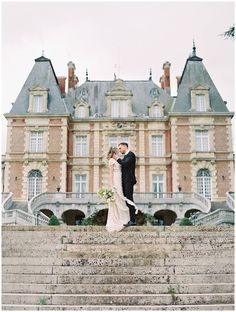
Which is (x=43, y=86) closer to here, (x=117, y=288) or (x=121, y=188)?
(x=121, y=188)

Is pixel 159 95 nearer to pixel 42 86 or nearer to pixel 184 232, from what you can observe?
pixel 42 86

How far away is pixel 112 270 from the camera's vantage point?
8.70 m

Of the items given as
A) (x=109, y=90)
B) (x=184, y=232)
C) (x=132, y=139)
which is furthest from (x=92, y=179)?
(x=184, y=232)

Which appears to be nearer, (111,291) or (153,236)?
(111,291)

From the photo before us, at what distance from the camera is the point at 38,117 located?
35.5 metres

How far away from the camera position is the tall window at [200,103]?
3578 cm

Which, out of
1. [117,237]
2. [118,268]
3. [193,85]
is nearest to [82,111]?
[193,85]

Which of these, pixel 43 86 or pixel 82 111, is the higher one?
pixel 43 86

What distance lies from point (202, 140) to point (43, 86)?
12.5 m

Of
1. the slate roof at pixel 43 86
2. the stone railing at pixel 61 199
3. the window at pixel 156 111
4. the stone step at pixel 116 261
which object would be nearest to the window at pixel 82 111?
the slate roof at pixel 43 86

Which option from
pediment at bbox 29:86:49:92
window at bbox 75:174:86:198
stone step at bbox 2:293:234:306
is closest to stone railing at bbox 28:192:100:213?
window at bbox 75:174:86:198

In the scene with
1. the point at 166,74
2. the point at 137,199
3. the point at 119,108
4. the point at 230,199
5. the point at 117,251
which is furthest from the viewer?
the point at 166,74

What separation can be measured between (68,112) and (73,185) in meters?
5.28

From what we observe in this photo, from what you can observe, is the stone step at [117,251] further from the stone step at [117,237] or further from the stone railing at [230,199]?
the stone railing at [230,199]
